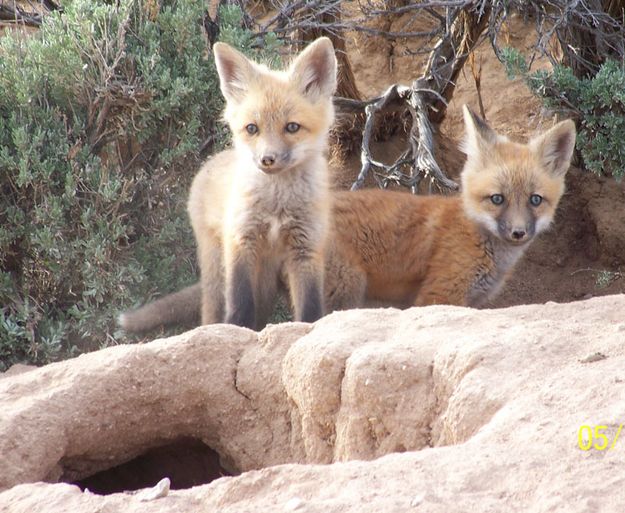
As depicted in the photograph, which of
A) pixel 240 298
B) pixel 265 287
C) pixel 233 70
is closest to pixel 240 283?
pixel 240 298

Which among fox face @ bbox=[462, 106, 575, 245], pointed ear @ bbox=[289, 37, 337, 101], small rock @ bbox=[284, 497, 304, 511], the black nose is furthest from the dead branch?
small rock @ bbox=[284, 497, 304, 511]

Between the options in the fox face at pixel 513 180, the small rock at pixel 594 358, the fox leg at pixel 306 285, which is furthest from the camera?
the fox face at pixel 513 180

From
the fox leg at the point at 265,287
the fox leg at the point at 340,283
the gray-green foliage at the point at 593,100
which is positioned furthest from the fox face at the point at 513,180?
the fox leg at the point at 265,287

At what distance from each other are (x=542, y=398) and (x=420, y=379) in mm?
642

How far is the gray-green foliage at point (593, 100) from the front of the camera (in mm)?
6160

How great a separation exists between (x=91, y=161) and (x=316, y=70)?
1473 mm

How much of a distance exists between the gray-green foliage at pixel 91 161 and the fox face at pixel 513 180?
1800 mm

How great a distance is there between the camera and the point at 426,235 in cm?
567

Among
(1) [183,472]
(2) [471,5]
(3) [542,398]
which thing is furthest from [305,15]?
(3) [542,398]

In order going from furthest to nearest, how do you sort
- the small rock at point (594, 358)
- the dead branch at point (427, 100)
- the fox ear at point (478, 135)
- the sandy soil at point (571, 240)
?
the sandy soil at point (571, 240)
the dead branch at point (427, 100)
the fox ear at point (478, 135)
the small rock at point (594, 358)

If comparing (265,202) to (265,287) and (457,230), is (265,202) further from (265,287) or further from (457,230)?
(457,230)

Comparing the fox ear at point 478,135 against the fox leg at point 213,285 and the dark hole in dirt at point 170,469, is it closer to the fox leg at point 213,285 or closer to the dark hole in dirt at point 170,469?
the fox leg at point 213,285

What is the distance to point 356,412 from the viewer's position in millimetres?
3316
